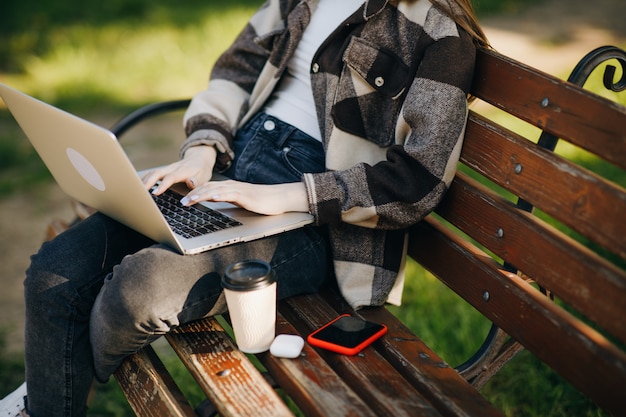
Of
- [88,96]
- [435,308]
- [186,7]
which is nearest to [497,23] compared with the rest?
[186,7]

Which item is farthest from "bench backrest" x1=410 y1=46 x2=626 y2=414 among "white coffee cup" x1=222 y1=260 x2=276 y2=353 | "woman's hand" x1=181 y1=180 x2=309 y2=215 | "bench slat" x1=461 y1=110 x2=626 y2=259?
"white coffee cup" x1=222 y1=260 x2=276 y2=353

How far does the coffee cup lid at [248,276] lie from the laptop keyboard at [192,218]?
0.22 m

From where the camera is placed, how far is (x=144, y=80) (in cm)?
511

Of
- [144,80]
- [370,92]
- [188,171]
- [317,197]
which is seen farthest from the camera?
[144,80]

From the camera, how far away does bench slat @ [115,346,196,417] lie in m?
1.63

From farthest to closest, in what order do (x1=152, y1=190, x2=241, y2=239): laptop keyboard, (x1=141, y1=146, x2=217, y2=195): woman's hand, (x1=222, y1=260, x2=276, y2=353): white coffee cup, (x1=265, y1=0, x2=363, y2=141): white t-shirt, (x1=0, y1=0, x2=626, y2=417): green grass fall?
(x1=0, y1=0, x2=626, y2=417): green grass
(x1=265, y1=0, x2=363, y2=141): white t-shirt
(x1=141, y1=146, x2=217, y2=195): woman's hand
(x1=152, y1=190, x2=241, y2=239): laptop keyboard
(x1=222, y1=260, x2=276, y2=353): white coffee cup

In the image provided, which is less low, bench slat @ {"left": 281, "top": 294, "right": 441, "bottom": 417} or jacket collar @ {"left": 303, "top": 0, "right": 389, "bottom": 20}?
jacket collar @ {"left": 303, "top": 0, "right": 389, "bottom": 20}

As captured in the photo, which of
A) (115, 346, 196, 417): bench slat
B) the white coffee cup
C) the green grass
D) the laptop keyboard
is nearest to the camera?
the white coffee cup

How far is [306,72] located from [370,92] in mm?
309

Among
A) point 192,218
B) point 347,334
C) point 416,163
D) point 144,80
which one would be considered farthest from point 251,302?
point 144,80

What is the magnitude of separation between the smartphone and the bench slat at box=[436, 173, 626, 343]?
1.19 feet

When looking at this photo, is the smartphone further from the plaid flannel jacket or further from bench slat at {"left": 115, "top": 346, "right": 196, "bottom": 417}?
bench slat at {"left": 115, "top": 346, "right": 196, "bottom": 417}

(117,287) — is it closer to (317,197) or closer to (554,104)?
(317,197)

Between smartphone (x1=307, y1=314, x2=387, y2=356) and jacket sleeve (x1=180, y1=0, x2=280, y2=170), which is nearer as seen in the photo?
smartphone (x1=307, y1=314, x2=387, y2=356)
